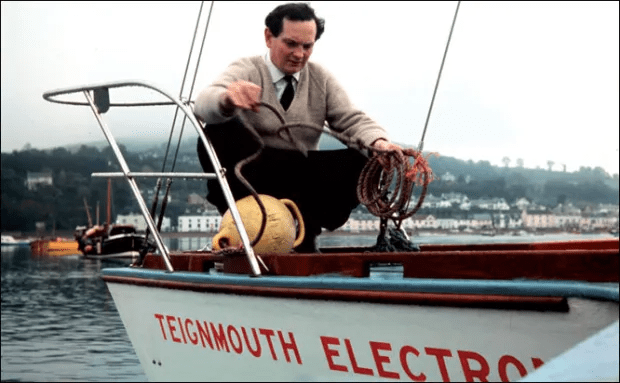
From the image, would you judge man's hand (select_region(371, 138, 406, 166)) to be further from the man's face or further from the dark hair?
the dark hair

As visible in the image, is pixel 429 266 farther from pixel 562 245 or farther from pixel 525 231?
pixel 525 231

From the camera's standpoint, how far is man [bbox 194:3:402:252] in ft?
18.5

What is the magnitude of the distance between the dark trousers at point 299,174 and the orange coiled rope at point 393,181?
0.48m

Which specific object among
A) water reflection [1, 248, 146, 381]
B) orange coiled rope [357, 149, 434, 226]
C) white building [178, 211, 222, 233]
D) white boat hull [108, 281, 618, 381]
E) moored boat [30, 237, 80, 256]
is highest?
orange coiled rope [357, 149, 434, 226]

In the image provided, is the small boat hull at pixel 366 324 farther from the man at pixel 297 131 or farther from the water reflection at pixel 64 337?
the water reflection at pixel 64 337

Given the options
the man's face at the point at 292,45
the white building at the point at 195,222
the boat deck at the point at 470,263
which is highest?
the man's face at the point at 292,45

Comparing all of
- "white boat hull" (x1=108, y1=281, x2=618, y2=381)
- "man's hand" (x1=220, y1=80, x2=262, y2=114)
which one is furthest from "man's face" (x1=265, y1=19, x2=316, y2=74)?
"white boat hull" (x1=108, y1=281, x2=618, y2=381)

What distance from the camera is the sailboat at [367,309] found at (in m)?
3.61

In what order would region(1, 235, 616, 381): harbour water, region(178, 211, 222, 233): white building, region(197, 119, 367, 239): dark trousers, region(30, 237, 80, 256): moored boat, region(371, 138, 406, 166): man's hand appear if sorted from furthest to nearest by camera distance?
region(178, 211, 222, 233): white building
region(30, 237, 80, 256): moored boat
region(1, 235, 616, 381): harbour water
region(197, 119, 367, 239): dark trousers
region(371, 138, 406, 166): man's hand

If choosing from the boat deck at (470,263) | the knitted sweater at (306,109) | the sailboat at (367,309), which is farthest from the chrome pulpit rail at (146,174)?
the knitted sweater at (306,109)

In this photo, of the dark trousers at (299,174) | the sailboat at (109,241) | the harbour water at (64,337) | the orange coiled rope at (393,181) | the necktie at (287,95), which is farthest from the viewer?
the sailboat at (109,241)

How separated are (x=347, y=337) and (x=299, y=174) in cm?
A: 178

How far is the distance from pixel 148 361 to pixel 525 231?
169 m

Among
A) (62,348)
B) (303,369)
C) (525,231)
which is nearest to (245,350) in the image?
(303,369)
